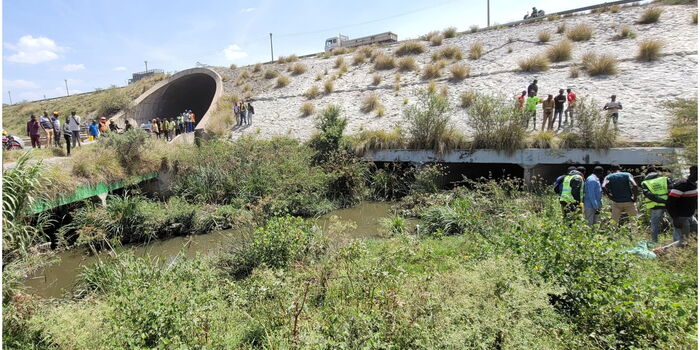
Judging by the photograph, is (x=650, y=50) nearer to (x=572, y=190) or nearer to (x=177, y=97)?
(x=572, y=190)

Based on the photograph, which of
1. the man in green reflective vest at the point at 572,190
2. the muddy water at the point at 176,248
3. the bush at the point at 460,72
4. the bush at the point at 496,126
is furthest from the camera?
the bush at the point at 460,72

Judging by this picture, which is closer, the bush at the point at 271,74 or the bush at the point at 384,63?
the bush at the point at 384,63

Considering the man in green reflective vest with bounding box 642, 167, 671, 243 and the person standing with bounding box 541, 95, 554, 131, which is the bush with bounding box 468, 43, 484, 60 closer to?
the person standing with bounding box 541, 95, 554, 131

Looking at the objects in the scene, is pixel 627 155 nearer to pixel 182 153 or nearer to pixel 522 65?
pixel 522 65

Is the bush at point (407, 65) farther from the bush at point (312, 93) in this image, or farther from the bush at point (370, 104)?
the bush at point (312, 93)

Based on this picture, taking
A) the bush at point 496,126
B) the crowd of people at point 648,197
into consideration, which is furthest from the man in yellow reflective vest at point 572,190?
the bush at point 496,126

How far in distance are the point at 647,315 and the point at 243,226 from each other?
7.17 meters

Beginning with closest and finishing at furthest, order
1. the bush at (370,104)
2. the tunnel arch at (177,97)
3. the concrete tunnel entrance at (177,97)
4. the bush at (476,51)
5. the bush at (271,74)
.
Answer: the bush at (370,104) → the bush at (476,51) → the tunnel arch at (177,97) → the concrete tunnel entrance at (177,97) → the bush at (271,74)

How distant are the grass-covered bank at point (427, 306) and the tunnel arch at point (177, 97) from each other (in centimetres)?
1838

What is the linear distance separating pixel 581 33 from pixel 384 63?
10.1 meters

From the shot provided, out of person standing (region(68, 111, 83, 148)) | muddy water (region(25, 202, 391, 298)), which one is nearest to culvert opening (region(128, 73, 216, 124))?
person standing (region(68, 111, 83, 148))

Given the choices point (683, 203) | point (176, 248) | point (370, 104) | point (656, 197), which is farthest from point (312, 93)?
point (683, 203)

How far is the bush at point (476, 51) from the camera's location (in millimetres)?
20453

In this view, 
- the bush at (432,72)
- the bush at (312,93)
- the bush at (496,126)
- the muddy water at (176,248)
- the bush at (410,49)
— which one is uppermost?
the bush at (410,49)
